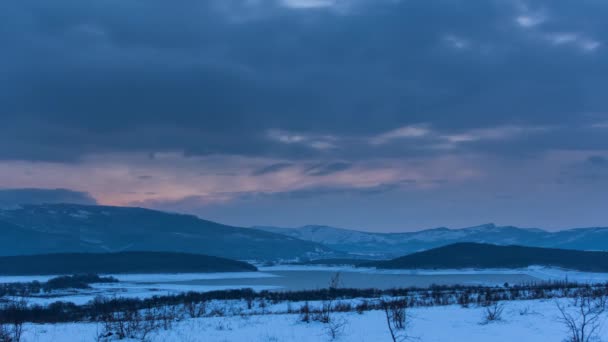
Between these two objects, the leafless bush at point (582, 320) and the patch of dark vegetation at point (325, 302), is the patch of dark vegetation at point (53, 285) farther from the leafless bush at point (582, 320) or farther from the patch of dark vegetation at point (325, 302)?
the leafless bush at point (582, 320)

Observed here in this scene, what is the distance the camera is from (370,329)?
66.9ft

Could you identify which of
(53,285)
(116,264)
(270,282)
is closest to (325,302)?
(270,282)

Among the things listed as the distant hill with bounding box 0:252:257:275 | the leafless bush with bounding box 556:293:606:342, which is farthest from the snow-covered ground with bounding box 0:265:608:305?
the leafless bush with bounding box 556:293:606:342

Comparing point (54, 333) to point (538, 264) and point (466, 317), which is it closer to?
point (466, 317)

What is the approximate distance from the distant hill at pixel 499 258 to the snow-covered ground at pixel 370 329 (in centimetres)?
8830

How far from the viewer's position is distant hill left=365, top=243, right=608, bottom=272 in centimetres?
11206

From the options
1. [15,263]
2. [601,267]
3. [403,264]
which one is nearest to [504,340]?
[601,267]

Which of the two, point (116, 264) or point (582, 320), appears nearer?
point (582, 320)

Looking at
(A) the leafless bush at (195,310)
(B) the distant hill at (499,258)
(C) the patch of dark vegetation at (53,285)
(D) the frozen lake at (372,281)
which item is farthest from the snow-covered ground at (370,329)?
(B) the distant hill at (499,258)

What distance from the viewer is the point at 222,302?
41.6 m

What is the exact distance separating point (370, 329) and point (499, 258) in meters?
109

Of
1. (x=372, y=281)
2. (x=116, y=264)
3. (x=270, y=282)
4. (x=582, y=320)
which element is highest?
(x=116, y=264)

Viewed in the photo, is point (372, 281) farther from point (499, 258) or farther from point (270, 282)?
point (499, 258)

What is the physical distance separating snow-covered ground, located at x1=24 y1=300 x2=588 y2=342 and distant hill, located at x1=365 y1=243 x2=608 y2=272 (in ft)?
290
